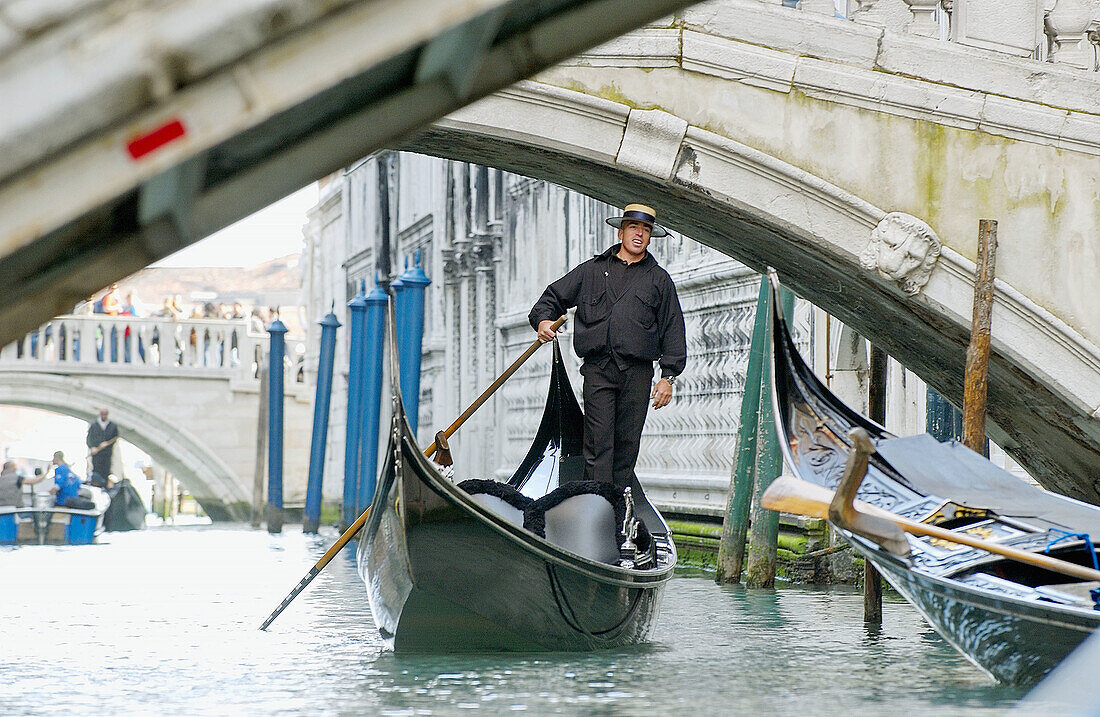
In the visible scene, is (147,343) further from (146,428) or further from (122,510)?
(122,510)

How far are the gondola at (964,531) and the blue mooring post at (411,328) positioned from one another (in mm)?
4705

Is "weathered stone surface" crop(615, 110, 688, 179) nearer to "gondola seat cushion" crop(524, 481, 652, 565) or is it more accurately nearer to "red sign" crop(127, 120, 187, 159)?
"gondola seat cushion" crop(524, 481, 652, 565)

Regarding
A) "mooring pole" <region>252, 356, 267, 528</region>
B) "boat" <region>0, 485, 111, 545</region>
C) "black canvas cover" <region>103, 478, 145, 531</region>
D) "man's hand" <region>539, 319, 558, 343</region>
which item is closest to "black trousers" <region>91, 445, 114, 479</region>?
"black canvas cover" <region>103, 478, 145, 531</region>

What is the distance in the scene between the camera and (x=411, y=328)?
352 inches

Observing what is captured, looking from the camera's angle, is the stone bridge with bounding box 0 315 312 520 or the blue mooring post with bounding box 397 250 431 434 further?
the stone bridge with bounding box 0 315 312 520

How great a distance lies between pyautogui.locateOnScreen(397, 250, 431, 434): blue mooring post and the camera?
8.63m

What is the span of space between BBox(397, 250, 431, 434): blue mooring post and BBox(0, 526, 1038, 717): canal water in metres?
2.81

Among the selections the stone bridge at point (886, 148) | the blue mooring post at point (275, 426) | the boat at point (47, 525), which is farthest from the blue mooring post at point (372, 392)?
the stone bridge at point (886, 148)

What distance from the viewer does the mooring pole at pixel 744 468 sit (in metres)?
5.94

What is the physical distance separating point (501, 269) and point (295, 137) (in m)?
9.40

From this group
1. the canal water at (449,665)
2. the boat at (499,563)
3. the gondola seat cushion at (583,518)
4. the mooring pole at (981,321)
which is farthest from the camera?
the mooring pole at (981,321)

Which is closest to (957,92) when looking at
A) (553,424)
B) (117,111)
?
(553,424)

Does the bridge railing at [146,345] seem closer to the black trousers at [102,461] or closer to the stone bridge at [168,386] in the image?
the stone bridge at [168,386]

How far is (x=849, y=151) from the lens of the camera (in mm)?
4020
